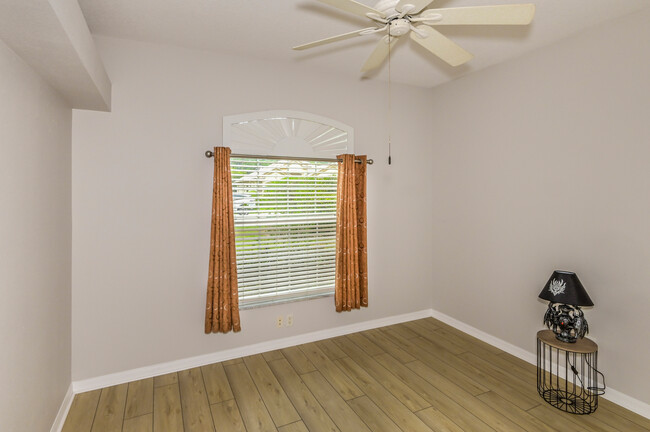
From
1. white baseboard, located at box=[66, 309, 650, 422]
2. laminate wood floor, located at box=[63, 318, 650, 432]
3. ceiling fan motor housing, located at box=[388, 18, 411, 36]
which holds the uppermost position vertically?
ceiling fan motor housing, located at box=[388, 18, 411, 36]

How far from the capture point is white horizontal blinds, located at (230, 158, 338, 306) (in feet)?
10.6

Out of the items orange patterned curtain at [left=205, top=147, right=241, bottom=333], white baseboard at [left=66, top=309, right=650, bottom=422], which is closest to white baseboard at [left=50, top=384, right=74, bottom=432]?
white baseboard at [left=66, top=309, right=650, bottom=422]

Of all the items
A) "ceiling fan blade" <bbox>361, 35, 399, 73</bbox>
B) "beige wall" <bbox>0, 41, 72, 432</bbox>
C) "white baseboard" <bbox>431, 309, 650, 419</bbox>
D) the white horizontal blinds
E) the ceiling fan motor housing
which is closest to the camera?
"beige wall" <bbox>0, 41, 72, 432</bbox>

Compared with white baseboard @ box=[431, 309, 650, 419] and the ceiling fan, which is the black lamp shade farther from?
the ceiling fan

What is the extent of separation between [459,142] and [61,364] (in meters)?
4.13

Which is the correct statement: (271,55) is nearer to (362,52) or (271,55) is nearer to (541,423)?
(362,52)

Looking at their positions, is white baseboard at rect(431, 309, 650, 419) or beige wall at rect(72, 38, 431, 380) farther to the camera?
beige wall at rect(72, 38, 431, 380)

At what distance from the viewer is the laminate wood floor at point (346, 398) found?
7.57ft

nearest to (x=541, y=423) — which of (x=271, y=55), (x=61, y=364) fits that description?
(x=61, y=364)

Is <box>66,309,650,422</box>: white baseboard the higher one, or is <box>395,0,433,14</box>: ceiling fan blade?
<box>395,0,433,14</box>: ceiling fan blade

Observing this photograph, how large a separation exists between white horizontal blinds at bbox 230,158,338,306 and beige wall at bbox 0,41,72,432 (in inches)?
51.5

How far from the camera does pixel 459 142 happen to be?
3.84 m

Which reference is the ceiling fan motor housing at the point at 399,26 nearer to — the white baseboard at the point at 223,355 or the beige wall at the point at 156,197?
the beige wall at the point at 156,197

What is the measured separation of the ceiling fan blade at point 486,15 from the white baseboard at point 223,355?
3.00 metres
